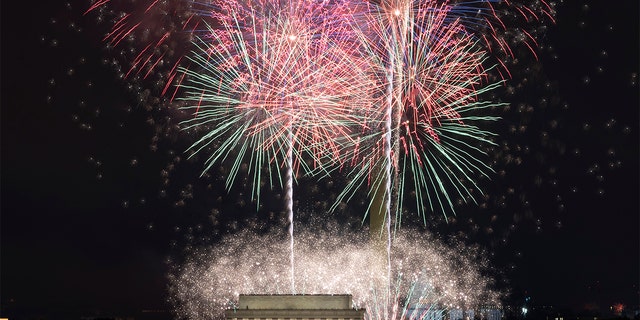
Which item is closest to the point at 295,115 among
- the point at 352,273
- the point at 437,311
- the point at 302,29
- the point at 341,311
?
the point at 302,29

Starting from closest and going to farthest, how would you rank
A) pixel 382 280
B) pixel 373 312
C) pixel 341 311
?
1. pixel 382 280
2. pixel 341 311
3. pixel 373 312

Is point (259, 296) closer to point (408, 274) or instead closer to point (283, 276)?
point (283, 276)

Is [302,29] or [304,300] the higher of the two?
[302,29]

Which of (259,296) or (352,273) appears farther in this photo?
(259,296)

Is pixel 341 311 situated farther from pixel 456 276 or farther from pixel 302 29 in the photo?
pixel 302 29

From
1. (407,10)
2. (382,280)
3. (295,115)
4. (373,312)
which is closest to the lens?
(407,10)

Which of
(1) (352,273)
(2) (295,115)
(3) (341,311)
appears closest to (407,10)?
(2) (295,115)
